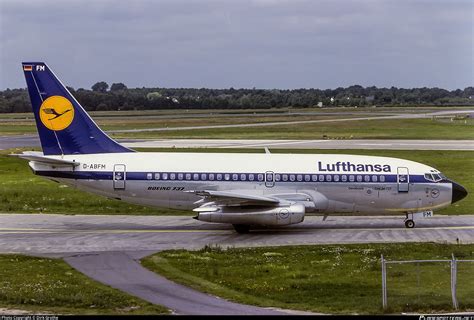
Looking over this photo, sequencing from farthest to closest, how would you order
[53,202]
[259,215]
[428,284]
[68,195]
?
[68,195]
[53,202]
[259,215]
[428,284]

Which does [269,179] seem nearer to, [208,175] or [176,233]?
[208,175]

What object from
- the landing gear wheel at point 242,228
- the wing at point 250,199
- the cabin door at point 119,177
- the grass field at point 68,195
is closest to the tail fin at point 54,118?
the cabin door at point 119,177

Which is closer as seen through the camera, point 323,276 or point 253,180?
point 323,276

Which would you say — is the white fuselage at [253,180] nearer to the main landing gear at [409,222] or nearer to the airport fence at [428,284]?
the main landing gear at [409,222]

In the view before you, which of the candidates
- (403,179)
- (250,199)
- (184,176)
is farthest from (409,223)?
(184,176)

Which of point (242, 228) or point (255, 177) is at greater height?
point (255, 177)

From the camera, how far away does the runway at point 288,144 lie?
3029 inches

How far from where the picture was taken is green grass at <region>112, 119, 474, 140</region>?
3716 inches

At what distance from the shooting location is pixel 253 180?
36.8 meters

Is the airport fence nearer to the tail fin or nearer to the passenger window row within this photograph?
the passenger window row

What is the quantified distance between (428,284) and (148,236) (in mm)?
15023

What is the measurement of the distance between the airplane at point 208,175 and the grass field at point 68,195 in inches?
210

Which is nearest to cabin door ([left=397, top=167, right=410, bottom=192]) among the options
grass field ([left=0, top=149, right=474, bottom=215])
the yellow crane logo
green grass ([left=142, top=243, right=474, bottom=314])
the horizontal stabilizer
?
green grass ([left=142, top=243, right=474, bottom=314])

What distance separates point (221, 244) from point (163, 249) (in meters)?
2.83
